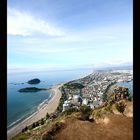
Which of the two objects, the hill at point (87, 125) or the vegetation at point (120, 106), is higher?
the vegetation at point (120, 106)

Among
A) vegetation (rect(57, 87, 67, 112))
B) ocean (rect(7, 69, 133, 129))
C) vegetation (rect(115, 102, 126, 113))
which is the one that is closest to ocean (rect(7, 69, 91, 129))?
ocean (rect(7, 69, 133, 129))

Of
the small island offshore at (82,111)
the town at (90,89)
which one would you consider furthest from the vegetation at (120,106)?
the town at (90,89)

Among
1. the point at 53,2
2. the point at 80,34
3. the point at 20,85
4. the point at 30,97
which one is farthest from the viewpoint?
the point at 80,34

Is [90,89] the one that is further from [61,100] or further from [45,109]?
[45,109]

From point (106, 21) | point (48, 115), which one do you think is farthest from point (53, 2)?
point (48, 115)

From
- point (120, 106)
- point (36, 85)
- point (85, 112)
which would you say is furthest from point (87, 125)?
point (36, 85)

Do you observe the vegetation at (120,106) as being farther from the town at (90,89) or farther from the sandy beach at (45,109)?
the sandy beach at (45,109)
